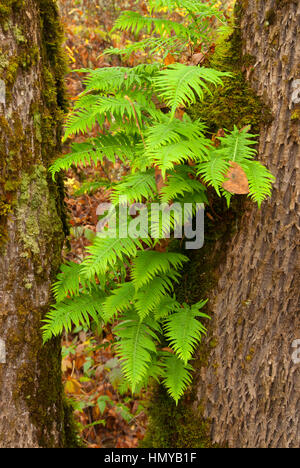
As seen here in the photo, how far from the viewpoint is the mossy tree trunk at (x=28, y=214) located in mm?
2191

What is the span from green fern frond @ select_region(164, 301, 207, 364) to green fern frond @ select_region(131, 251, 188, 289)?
0.30 m

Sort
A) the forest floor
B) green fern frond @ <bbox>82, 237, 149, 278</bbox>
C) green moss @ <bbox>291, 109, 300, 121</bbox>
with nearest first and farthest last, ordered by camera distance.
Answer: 1. green fern frond @ <bbox>82, 237, 149, 278</bbox>
2. green moss @ <bbox>291, 109, 300, 121</bbox>
3. the forest floor

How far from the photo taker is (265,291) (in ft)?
7.47

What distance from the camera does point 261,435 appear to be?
2.40m

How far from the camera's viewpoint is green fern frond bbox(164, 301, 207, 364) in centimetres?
216

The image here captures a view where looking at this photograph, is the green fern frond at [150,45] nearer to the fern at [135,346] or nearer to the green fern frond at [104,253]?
the green fern frond at [104,253]

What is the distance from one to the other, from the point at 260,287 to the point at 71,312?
1.18 m

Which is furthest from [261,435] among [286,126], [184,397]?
[286,126]

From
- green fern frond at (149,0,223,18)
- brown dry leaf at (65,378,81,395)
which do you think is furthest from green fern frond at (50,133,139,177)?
brown dry leaf at (65,378,81,395)

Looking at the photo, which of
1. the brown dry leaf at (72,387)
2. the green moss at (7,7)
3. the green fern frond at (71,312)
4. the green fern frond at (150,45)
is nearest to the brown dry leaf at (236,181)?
the green fern frond at (150,45)

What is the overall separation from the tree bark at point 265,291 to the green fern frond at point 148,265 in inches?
16.5

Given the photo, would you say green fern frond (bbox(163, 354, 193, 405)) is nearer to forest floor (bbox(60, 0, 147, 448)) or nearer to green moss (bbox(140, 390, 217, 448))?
green moss (bbox(140, 390, 217, 448))
